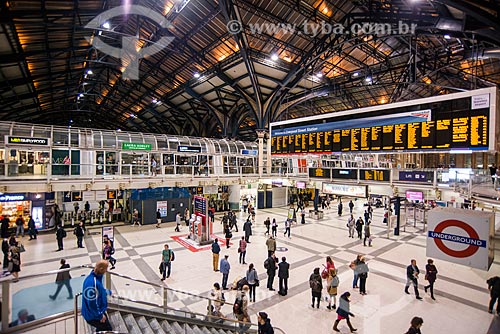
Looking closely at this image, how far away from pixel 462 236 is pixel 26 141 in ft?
63.4

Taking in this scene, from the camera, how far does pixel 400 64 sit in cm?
2066

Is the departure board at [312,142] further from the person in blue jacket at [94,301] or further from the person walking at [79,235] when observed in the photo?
the person walking at [79,235]

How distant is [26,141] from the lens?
13.8 m

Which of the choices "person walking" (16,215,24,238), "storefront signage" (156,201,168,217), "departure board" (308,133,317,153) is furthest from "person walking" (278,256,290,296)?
"person walking" (16,215,24,238)

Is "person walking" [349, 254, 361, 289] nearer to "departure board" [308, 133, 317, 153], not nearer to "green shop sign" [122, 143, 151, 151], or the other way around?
"departure board" [308, 133, 317, 153]

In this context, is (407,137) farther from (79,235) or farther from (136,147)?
(79,235)

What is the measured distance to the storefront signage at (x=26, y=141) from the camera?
13.3 metres

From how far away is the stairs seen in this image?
482cm

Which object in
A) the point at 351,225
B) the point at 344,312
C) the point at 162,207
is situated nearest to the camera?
the point at 344,312

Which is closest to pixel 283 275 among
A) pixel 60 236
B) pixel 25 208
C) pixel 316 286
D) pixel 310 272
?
pixel 316 286

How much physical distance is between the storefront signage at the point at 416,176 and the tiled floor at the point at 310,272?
4172 millimetres

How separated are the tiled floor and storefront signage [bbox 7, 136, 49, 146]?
583 centimetres

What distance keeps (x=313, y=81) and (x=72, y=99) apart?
3661 centimetres

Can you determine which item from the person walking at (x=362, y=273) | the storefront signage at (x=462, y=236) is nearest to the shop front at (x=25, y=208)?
the person walking at (x=362, y=273)
